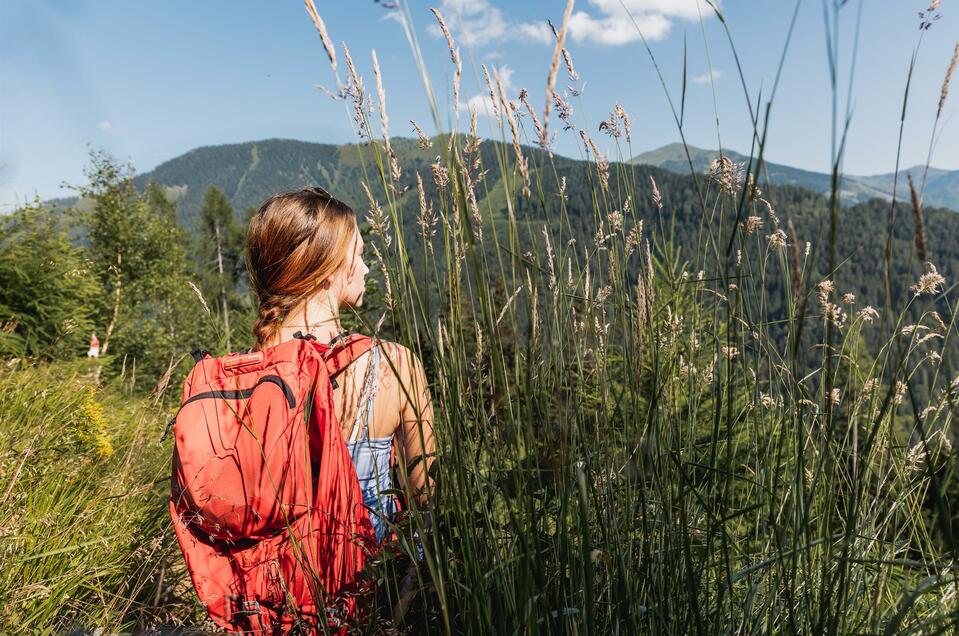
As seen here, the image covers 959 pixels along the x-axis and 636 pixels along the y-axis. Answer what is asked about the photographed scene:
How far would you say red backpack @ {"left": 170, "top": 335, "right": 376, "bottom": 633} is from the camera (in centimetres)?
130

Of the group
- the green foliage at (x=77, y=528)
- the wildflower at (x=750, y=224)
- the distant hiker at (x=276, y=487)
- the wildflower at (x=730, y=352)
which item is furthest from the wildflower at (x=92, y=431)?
the wildflower at (x=750, y=224)

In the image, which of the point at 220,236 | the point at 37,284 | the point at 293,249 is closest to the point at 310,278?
the point at 293,249

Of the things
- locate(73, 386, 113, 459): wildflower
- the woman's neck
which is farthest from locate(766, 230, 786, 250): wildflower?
locate(73, 386, 113, 459): wildflower

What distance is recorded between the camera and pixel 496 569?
101cm

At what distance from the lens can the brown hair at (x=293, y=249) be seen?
181 cm

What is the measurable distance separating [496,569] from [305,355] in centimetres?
70

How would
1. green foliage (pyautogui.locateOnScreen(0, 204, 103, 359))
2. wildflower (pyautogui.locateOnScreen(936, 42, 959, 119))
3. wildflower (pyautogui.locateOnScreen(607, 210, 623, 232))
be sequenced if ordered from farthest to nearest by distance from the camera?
green foliage (pyautogui.locateOnScreen(0, 204, 103, 359)), wildflower (pyautogui.locateOnScreen(607, 210, 623, 232)), wildflower (pyautogui.locateOnScreen(936, 42, 959, 119))

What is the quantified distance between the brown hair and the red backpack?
1.44 ft

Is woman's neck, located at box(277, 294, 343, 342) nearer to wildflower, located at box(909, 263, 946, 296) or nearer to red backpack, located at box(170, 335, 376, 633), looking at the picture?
red backpack, located at box(170, 335, 376, 633)

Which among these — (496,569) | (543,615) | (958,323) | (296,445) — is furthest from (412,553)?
(958,323)

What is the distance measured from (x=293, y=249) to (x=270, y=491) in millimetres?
796

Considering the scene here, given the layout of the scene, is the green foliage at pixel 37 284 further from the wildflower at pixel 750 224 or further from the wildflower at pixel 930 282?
the wildflower at pixel 930 282

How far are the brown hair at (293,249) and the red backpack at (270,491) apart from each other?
44 cm

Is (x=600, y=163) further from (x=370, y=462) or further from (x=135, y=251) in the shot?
(x=135, y=251)
